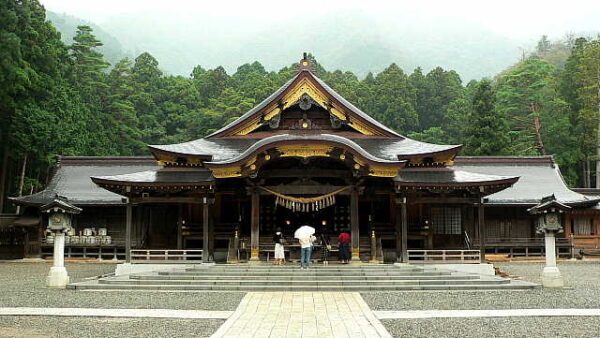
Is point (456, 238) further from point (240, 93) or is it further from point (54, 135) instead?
point (240, 93)

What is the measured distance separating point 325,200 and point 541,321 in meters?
9.47

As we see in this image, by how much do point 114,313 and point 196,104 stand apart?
48635mm

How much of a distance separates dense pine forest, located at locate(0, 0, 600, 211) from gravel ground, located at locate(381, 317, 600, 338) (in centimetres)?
2455

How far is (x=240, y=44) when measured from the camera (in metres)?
165

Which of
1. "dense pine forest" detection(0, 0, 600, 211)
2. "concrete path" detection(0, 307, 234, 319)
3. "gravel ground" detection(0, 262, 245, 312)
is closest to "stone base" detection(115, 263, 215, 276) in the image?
"gravel ground" detection(0, 262, 245, 312)

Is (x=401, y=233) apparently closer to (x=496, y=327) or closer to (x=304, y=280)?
(x=304, y=280)

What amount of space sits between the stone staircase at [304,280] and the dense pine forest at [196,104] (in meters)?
17.0

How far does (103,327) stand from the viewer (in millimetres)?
9320

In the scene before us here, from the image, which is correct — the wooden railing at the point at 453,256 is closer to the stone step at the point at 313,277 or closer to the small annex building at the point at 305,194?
the small annex building at the point at 305,194

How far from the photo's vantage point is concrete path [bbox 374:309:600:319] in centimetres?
1029

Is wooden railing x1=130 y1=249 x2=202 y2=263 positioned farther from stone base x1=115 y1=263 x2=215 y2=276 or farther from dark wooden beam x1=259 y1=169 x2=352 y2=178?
dark wooden beam x1=259 y1=169 x2=352 y2=178

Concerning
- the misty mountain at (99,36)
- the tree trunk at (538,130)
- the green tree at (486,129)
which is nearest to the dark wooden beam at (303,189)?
the green tree at (486,129)

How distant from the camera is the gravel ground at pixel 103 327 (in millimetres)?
8703

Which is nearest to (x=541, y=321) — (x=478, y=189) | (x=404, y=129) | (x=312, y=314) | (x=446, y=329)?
(x=446, y=329)
